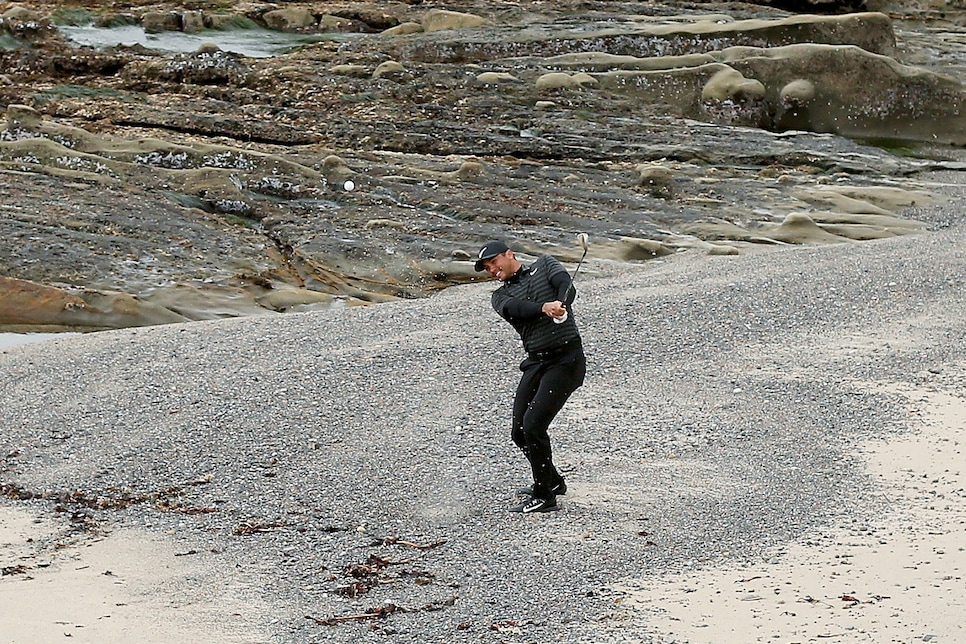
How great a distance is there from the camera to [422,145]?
23656 mm

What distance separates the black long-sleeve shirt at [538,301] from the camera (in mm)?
7906

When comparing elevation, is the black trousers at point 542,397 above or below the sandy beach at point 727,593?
above

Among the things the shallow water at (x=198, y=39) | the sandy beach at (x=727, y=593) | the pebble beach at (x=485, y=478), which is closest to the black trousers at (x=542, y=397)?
the pebble beach at (x=485, y=478)

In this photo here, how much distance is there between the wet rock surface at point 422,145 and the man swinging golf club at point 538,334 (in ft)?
29.8

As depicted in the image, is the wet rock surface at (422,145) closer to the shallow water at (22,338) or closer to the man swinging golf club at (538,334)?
the shallow water at (22,338)

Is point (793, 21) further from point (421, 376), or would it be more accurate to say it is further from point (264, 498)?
point (264, 498)

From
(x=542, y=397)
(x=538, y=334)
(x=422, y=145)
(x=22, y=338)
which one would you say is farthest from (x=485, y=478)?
(x=422, y=145)

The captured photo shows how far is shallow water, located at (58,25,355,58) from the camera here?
2919 cm

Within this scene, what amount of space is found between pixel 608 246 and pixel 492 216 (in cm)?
206

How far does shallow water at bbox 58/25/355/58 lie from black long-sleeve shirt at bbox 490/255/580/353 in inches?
885

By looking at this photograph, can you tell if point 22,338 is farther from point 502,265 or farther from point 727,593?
point 727,593

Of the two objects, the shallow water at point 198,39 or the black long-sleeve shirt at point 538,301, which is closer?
the black long-sleeve shirt at point 538,301

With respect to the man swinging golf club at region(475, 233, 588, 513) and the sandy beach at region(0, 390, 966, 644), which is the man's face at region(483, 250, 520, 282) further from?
the sandy beach at region(0, 390, 966, 644)

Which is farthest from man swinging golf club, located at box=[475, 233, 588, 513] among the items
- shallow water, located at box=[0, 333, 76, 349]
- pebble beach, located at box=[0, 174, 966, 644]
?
shallow water, located at box=[0, 333, 76, 349]
